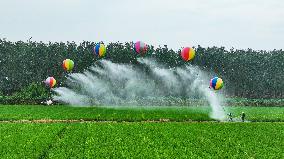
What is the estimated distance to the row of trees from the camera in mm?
89312

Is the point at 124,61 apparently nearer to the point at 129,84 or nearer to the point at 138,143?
the point at 129,84

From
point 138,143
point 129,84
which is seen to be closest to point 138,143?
point 138,143

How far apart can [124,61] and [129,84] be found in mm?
5760

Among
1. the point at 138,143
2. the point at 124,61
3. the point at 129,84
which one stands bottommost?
the point at 138,143

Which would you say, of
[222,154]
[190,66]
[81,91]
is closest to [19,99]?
[81,91]

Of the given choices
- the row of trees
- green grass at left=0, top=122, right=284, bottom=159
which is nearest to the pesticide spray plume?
the row of trees

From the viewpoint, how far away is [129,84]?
296 ft

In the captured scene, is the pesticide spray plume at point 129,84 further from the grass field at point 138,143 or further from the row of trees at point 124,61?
the grass field at point 138,143

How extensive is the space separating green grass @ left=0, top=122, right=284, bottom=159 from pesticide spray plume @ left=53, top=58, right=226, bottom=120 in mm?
48852

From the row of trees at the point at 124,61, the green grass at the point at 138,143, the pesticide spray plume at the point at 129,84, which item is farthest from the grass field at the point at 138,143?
the row of trees at the point at 124,61

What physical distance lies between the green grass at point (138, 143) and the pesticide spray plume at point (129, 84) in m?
48.9

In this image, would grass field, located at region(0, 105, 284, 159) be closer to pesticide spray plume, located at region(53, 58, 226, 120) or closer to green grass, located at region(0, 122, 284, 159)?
green grass, located at region(0, 122, 284, 159)

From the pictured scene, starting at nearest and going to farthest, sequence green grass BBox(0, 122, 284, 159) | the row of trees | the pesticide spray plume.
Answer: green grass BBox(0, 122, 284, 159)
the pesticide spray plume
the row of trees

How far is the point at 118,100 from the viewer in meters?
79.4
